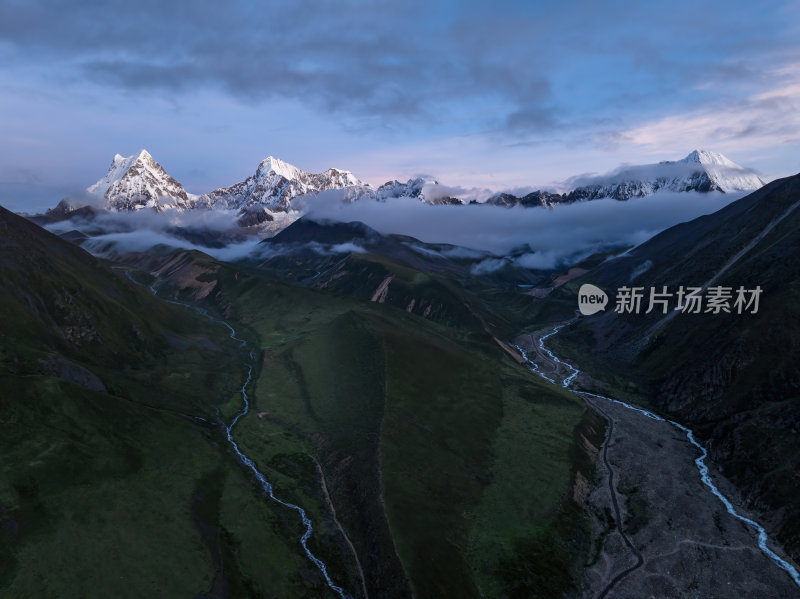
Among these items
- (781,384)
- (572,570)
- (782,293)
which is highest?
(782,293)

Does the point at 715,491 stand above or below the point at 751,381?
below

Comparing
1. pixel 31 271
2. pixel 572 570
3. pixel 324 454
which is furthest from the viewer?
pixel 31 271

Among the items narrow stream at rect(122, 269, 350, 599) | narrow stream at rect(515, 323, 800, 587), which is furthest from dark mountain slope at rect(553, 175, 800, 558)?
narrow stream at rect(122, 269, 350, 599)

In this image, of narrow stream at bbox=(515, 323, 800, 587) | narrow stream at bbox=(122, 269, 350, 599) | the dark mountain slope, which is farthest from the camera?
the dark mountain slope

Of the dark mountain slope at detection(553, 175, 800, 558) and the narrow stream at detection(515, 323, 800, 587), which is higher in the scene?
the dark mountain slope at detection(553, 175, 800, 558)

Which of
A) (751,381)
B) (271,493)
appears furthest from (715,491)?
(271,493)

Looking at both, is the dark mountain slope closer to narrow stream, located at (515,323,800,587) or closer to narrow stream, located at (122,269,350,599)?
narrow stream, located at (515,323,800,587)

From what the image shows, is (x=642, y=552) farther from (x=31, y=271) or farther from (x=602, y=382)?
(x=31, y=271)

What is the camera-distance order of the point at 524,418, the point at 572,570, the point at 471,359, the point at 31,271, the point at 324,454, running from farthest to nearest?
1. the point at 471,359
2. the point at 31,271
3. the point at 524,418
4. the point at 324,454
5. the point at 572,570

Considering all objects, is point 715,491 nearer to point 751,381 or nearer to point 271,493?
point 751,381

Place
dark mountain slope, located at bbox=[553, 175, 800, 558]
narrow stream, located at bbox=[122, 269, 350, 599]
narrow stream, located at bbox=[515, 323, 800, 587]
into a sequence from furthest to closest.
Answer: dark mountain slope, located at bbox=[553, 175, 800, 558] < narrow stream, located at bbox=[515, 323, 800, 587] < narrow stream, located at bbox=[122, 269, 350, 599]

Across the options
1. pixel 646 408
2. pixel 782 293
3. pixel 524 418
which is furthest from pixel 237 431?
pixel 782 293
